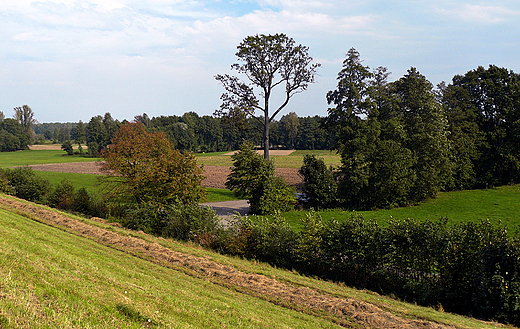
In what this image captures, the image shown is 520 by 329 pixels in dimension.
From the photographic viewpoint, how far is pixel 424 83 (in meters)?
38.3

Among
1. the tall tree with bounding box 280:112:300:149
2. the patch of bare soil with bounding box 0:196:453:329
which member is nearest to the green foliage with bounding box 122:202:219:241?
the patch of bare soil with bounding box 0:196:453:329

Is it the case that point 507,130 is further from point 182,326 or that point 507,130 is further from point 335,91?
point 182,326

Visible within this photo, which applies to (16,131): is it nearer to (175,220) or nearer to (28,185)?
(28,185)

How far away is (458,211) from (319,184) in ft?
40.5

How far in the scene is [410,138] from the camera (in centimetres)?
3825

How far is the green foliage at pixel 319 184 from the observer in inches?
1393

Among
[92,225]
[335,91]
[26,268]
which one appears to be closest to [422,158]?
[335,91]

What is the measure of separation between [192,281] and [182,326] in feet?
17.1

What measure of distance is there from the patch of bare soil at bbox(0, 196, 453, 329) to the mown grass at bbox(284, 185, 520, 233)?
1308cm

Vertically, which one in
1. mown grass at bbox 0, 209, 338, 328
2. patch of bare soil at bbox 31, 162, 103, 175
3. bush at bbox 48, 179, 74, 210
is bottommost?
patch of bare soil at bbox 31, 162, 103, 175

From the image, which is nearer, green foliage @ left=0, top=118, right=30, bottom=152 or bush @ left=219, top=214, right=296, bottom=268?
bush @ left=219, top=214, right=296, bottom=268

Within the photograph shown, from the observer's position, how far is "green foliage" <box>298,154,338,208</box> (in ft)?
116

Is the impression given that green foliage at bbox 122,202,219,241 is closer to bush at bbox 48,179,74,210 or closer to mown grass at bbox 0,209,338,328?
mown grass at bbox 0,209,338,328

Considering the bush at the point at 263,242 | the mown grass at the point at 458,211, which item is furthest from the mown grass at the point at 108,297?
the mown grass at the point at 458,211
